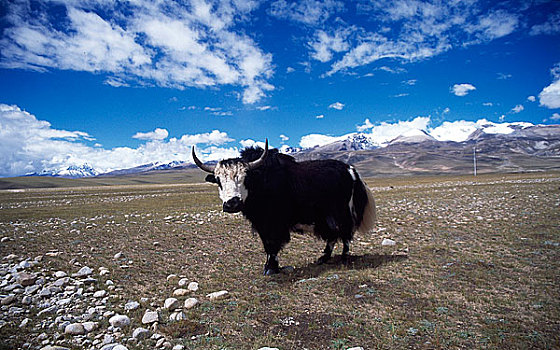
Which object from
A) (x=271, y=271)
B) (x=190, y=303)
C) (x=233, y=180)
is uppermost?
(x=233, y=180)

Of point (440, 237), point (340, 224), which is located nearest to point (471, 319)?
point (340, 224)

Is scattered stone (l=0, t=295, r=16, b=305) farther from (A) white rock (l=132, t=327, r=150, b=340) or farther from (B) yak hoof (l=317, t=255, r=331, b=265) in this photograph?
(B) yak hoof (l=317, t=255, r=331, b=265)

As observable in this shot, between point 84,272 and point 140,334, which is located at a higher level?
point 84,272

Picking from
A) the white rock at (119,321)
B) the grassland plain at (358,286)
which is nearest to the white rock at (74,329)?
the grassland plain at (358,286)

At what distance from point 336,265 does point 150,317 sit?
14.0 ft

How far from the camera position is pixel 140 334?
417 centimetres

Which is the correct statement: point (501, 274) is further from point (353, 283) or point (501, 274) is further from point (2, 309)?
point (2, 309)

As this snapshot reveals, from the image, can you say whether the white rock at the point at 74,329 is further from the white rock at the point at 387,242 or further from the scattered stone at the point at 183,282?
the white rock at the point at 387,242

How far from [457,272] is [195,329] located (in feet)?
17.0

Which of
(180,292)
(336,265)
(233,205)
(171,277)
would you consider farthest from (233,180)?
(336,265)

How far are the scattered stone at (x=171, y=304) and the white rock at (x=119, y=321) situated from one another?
2.15 feet

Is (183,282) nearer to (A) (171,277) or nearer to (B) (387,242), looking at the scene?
(A) (171,277)

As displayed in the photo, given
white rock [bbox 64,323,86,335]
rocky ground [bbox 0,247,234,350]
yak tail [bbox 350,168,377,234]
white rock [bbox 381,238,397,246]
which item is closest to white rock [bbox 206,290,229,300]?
rocky ground [bbox 0,247,234,350]

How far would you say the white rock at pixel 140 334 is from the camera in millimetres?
4145
